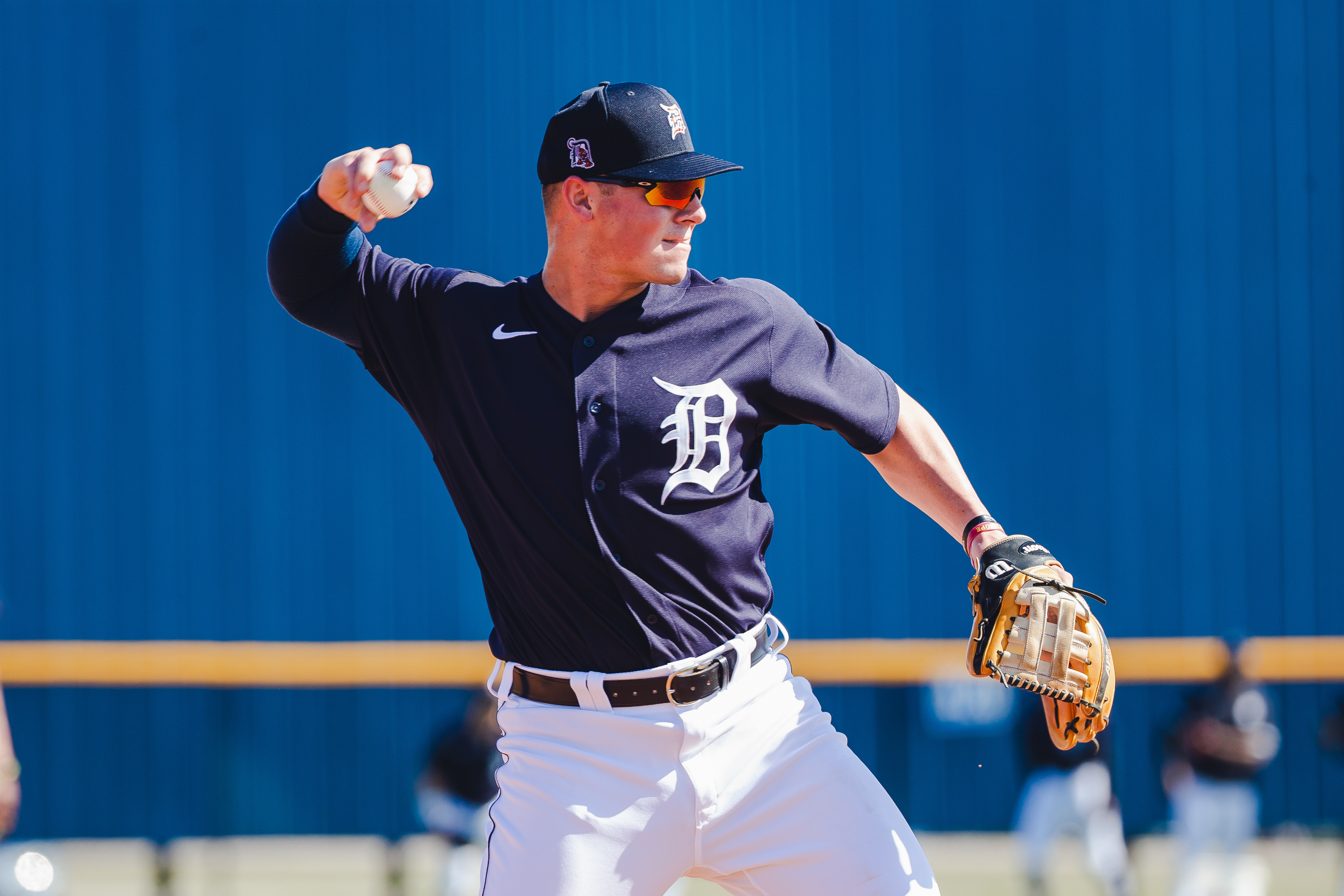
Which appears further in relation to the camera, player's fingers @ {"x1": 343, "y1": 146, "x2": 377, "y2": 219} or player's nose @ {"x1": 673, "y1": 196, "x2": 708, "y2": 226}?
player's nose @ {"x1": 673, "y1": 196, "x2": 708, "y2": 226}

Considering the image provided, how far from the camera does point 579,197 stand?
2086 millimetres

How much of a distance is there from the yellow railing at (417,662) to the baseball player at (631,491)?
5.10m

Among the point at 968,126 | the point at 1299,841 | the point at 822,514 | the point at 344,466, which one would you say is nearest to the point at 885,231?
the point at 968,126

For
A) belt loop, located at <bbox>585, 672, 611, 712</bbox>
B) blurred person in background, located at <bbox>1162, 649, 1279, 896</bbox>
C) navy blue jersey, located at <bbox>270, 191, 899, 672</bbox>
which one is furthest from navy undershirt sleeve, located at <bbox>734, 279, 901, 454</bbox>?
blurred person in background, located at <bbox>1162, 649, 1279, 896</bbox>

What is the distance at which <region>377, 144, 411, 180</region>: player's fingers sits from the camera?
1891 millimetres

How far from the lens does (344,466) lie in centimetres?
781

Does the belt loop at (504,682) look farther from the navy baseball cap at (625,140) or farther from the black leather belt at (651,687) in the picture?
the navy baseball cap at (625,140)

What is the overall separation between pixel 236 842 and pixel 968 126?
6.15 metres

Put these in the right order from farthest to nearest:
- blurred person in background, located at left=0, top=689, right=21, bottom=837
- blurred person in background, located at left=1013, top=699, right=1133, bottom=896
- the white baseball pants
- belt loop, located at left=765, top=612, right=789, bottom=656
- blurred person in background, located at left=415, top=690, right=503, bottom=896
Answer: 1. blurred person in background, located at left=1013, top=699, right=1133, bottom=896
2. blurred person in background, located at left=415, top=690, right=503, bottom=896
3. blurred person in background, located at left=0, top=689, right=21, bottom=837
4. belt loop, located at left=765, top=612, right=789, bottom=656
5. the white baseball pants

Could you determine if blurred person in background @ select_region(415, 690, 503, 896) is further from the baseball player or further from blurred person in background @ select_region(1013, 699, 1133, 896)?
the baseball player

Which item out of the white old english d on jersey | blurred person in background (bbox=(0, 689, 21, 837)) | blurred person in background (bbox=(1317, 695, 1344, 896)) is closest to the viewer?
the white old english d on jersey

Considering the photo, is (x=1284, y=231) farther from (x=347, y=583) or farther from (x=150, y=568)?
(x=150, y=568)

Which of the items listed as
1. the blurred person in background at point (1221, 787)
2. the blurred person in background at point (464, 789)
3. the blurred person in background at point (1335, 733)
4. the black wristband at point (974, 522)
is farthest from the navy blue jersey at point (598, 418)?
the blurred person in background at point (1335, 733)

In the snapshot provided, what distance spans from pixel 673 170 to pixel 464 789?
4394 mm
